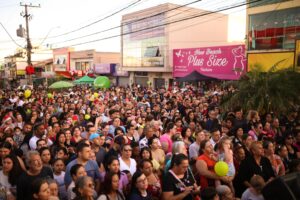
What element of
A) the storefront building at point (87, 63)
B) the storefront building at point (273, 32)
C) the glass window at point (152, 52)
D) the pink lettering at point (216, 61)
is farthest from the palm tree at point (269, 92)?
the storefront building at point (87, 63)

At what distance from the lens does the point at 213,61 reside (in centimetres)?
1975

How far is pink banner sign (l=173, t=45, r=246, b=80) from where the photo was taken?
18.1 meters

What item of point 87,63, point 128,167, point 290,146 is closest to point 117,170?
point 128,167

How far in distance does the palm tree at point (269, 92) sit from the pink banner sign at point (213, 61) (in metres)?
6.69

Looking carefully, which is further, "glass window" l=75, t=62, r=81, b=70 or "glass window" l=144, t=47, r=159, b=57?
"glass window" l=75, t=62, r=81, b=70

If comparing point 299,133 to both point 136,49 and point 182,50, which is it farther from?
Result: point 136,49

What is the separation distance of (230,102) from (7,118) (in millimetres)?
7467

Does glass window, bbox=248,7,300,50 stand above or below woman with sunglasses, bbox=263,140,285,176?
above

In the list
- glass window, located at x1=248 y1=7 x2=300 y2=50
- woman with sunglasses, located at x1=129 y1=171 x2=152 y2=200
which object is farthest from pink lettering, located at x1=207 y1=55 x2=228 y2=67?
woman with sunglasses, located at x1=129 y1=171 x2=152 y2=200

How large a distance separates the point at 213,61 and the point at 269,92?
416 inches

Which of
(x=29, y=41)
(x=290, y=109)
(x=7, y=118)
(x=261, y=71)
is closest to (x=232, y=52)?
(x=261, y=71)

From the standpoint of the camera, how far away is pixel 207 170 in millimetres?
4207

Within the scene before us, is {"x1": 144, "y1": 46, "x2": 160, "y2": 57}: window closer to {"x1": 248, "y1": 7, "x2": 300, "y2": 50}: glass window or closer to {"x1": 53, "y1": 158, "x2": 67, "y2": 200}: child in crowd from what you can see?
{"x1": 248, "y1": 7, "x2": 300, "y2": 50}: glass window

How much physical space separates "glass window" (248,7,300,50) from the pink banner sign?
143 centimetres
